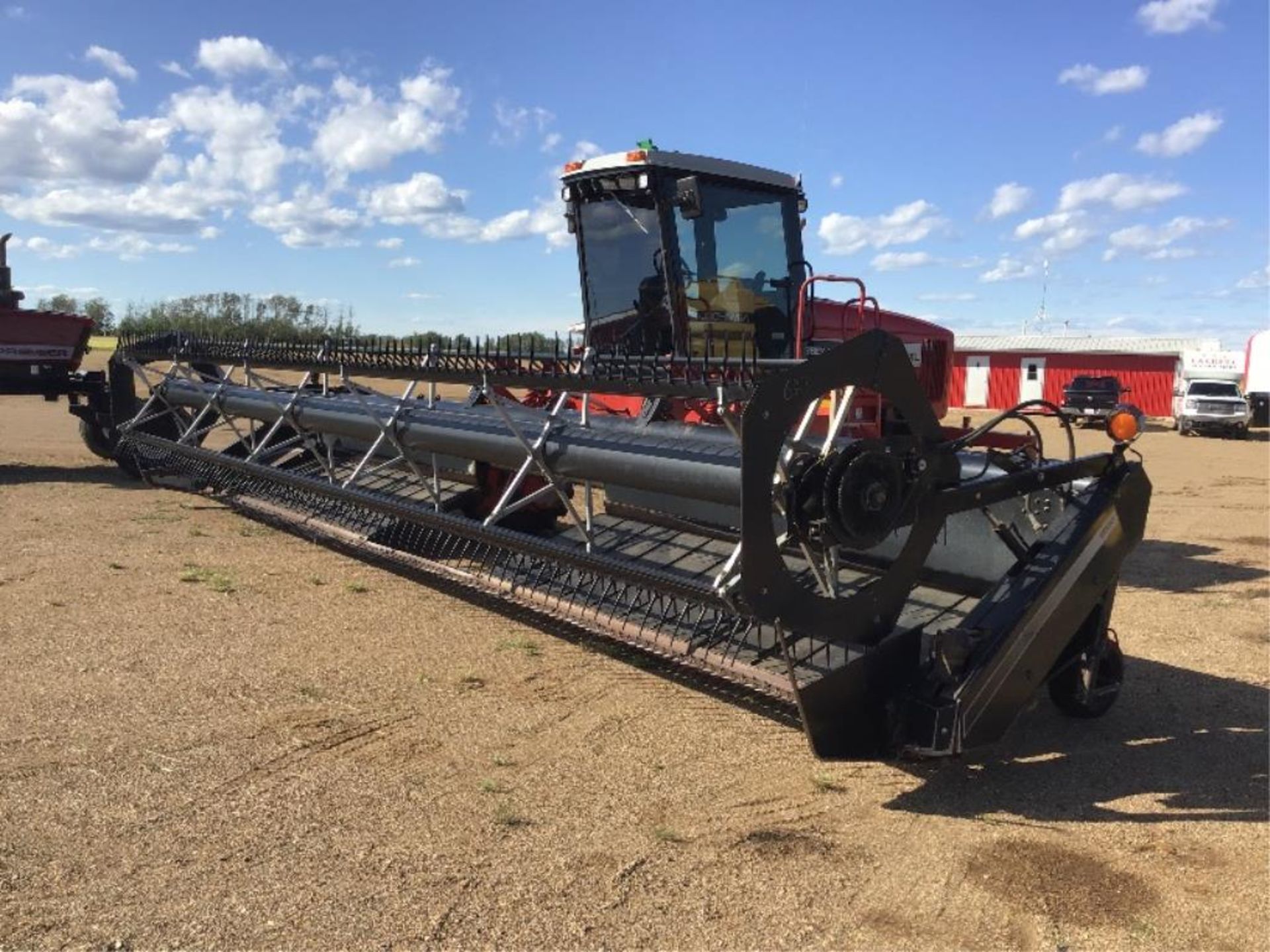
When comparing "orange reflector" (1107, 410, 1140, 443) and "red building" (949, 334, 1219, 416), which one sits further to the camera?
"red building" (949, 334, 1219, 416)

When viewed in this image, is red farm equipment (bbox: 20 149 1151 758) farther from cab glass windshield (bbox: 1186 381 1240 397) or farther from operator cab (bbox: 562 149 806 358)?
cab glass windshield (bbox: 1186 381 1240 397)

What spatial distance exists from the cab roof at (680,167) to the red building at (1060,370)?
29.2 metres

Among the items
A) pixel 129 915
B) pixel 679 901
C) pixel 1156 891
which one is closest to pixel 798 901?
pixel 679 901

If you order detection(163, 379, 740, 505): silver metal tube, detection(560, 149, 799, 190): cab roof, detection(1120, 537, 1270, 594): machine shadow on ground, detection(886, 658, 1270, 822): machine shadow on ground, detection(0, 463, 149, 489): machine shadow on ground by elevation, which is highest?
detection(560, 149, 799, 190): cab roof

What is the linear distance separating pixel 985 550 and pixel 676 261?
3517mm

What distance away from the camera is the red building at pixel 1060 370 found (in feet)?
117

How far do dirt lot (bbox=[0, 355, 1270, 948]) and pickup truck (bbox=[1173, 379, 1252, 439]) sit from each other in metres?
22.7

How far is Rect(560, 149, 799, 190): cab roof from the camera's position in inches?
275

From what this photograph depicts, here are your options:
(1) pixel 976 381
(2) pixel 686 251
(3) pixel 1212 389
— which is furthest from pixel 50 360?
(1) pixel 976 381

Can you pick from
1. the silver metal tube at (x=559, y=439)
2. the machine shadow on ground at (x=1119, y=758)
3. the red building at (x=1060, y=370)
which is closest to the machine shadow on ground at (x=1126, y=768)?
the machine shadow on ground at (x=1119, y=758)

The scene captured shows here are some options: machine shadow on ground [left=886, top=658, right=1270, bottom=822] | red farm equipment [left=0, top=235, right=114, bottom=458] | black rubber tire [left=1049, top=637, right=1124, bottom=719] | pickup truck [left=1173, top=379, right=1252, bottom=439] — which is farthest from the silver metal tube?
pickup truck [left=1173, top=379, right=1252, bottom=439]

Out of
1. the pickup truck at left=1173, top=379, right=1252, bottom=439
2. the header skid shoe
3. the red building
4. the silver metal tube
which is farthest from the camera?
the red building

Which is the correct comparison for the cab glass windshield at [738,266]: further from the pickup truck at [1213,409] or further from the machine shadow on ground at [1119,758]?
the pickup truck at [1213,409]

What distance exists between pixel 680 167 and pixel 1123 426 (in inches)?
161
